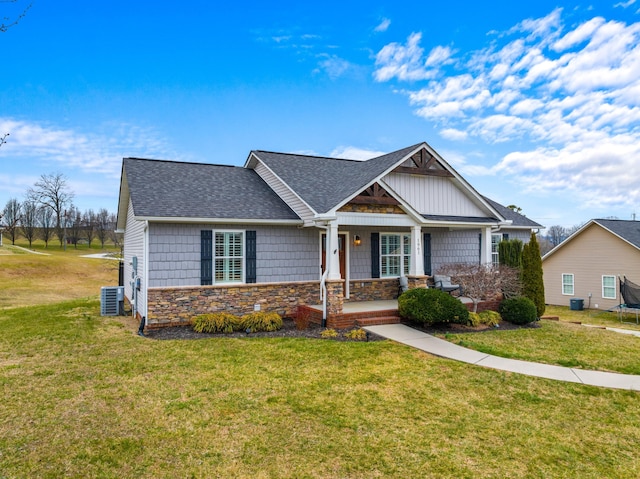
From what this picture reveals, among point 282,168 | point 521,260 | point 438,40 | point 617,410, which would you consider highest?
point 438,40

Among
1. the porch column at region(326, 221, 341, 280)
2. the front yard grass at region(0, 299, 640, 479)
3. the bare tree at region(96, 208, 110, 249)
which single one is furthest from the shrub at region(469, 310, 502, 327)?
the bare tree at region(96, 208, 110, 249)

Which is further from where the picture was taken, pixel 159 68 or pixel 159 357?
pixel 159 68

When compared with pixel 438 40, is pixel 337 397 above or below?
below

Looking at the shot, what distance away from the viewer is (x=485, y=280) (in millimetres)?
11148

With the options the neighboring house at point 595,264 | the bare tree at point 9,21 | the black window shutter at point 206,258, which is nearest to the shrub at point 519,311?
the black window shutter at point 206,258

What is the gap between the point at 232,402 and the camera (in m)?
5.43

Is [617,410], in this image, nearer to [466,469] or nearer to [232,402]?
[466,469]

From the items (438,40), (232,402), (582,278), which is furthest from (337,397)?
(582,278)

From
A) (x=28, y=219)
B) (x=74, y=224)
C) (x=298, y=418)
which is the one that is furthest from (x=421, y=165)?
(x=74, y=224)

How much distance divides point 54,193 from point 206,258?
4862cm

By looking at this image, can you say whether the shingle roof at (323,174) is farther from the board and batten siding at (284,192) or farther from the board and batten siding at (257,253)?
the board and batten siding at (257,253)

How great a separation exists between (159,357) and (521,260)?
10885 millimetres

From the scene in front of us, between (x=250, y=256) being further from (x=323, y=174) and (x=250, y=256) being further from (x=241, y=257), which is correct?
(x=323, y=174)

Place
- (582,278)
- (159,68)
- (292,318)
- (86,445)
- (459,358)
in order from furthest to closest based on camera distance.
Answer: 1. (582,278)
2. (159,68)
3. (292,318)
4. (459,358)
5. (86,445)
